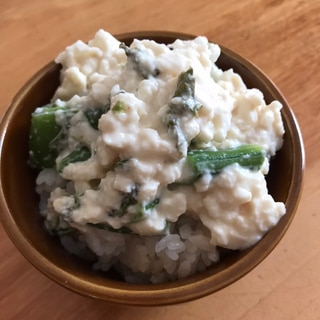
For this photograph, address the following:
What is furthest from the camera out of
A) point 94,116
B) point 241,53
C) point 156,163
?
point 241,53

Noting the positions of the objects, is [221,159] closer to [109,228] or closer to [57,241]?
[109,228]

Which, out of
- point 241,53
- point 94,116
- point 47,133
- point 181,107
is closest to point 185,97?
point 181,107

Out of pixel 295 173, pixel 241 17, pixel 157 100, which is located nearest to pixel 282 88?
pixel 241 17

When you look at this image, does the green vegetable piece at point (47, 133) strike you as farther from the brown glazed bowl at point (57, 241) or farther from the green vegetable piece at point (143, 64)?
the green vegetable piece at point (143, 64)

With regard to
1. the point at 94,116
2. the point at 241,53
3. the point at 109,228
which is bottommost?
the point at 241,53

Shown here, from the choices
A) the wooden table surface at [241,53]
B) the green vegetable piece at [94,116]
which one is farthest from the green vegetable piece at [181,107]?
the wooden table surface at [241,53]

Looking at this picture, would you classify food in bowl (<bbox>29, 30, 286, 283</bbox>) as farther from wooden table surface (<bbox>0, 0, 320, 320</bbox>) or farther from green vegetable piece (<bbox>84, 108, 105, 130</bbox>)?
wooden table surface (<bbox>0, 0, 320, 320</bbox>)

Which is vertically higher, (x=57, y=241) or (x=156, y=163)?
(x=156, y=163)

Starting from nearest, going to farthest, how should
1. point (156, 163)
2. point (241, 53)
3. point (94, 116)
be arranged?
point (156, 163)
point (94, 116)
point (241, 53)

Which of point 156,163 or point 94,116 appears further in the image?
point 94,116
